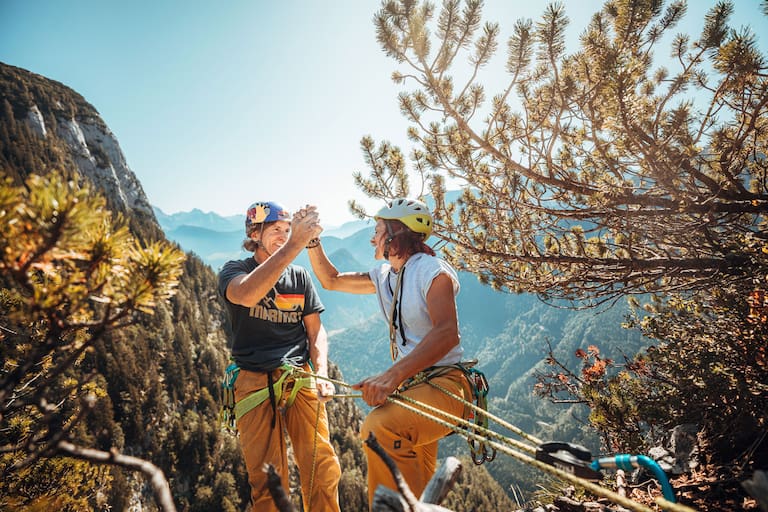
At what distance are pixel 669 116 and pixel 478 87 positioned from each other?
2226 mm

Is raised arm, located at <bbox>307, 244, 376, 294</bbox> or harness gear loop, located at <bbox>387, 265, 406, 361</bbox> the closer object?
harness gear loop, located at <bbox>387, 265, 406, 361</bbox>

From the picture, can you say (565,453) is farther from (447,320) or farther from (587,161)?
(587,161)

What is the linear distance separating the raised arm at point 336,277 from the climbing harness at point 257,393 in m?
0.99

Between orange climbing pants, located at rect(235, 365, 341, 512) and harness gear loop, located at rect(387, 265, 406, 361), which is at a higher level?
harness gear loop, located at rect(387, 265, 406, 361)

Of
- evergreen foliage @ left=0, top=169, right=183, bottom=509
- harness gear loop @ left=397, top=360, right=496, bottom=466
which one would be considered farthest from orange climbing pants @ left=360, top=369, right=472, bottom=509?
evergreen foliage @ left=0, top=169, right=183, bottom=509

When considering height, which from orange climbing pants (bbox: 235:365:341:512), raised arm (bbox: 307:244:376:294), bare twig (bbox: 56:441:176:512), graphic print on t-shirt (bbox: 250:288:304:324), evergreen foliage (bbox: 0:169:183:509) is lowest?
orange climbing pants (bbox: 235:365:341:512)

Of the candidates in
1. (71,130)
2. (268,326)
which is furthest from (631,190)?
(71,130)

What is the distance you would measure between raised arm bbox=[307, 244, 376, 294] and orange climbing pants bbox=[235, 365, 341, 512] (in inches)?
46.1

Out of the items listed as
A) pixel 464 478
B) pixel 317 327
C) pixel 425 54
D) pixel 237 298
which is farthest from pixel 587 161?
pixel 464 478

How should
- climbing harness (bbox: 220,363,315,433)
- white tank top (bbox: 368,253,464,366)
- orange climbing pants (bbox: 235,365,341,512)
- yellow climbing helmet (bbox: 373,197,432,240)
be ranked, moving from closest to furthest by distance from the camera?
1. white tank top (bbox: 368,253,464,366)
2. orange climbing pants (bbox: 235,365,341,512)
3. climbing harness (bbox: 220,363,315,433)
4. yellow climbing helmet (bbox: 373,197,432,240)

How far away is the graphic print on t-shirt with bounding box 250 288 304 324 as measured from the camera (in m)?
3.61

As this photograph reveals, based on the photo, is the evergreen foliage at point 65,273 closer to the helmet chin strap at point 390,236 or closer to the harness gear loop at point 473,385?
the harness gear loop at point 473,385

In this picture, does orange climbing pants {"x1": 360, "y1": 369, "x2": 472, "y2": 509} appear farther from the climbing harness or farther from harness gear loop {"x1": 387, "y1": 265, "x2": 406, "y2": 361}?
the climbing harness

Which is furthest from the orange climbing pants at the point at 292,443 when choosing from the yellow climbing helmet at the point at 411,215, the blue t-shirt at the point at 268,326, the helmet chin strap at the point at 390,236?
the yellow climbing helmet at the point at 411,215
